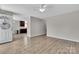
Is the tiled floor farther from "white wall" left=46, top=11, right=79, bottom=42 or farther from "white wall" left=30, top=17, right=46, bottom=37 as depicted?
"white wall" left=30, top=17, right=46, bottom=37

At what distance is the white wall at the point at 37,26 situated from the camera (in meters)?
8.69

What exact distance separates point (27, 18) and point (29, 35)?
142 centimetres

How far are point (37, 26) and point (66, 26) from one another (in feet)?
11.0

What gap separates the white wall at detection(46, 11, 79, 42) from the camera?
19.9ft

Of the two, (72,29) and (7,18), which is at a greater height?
(7,18)

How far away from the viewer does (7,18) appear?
5637 millimetres

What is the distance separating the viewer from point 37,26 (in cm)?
957

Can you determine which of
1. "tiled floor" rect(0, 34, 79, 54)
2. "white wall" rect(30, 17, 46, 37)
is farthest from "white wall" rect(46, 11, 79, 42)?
"white wall" rect(30, 17, 46, 37)

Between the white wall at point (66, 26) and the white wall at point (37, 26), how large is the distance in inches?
50.8

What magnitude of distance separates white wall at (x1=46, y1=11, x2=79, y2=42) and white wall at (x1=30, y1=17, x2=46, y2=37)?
1291 mm

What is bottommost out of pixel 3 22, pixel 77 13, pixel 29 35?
pixel 29 35
